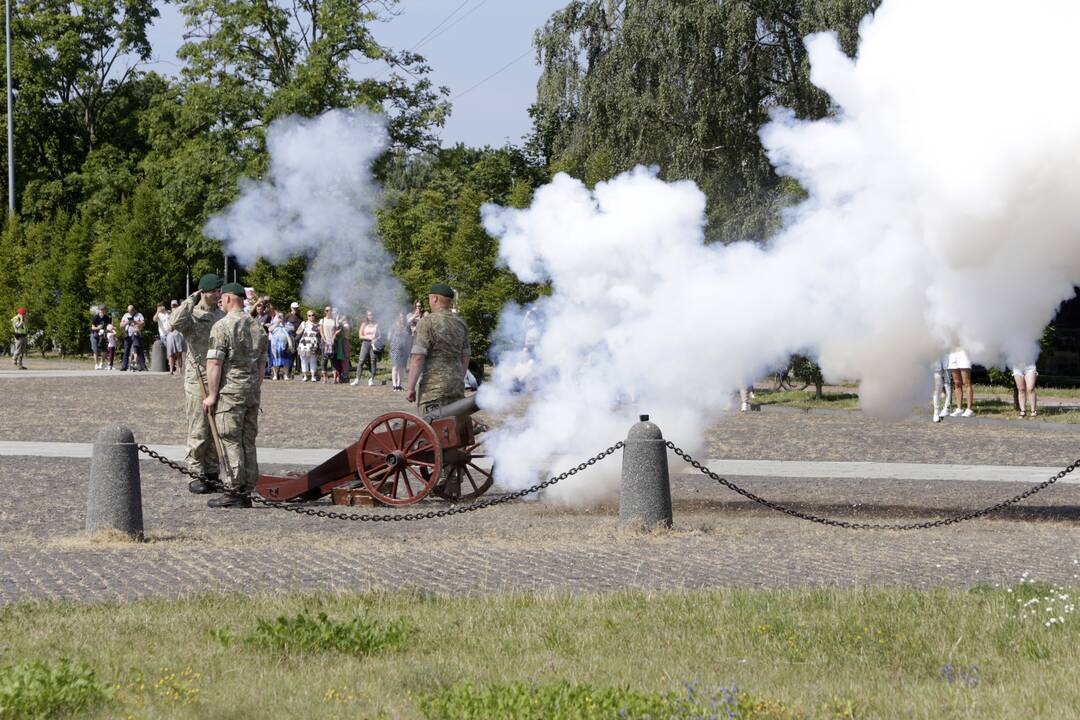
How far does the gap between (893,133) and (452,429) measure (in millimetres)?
4633

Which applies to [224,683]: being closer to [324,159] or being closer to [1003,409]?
[324,159]

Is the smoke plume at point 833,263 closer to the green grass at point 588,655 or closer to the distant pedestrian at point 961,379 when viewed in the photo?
the green grass at point 588,655

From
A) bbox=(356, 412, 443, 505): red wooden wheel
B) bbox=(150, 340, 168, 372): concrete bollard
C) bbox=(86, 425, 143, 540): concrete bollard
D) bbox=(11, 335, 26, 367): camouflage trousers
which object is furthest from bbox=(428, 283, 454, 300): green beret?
bbox=(11, 335, 26, 367): camouflage trousers

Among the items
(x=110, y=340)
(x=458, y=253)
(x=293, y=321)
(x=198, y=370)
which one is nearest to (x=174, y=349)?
(x=293, y=321)

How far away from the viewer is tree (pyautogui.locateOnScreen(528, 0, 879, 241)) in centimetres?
2967

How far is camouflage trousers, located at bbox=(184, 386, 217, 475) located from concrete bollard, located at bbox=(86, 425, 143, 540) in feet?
9.63

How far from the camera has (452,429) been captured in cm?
1229

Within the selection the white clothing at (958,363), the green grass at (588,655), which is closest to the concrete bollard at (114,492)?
the green grass at (588,655)

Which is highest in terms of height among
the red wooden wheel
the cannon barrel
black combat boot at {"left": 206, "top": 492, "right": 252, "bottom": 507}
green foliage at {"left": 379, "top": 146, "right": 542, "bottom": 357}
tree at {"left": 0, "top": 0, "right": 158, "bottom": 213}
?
tree at {"left": 0, "top": 0, "right": 158, "bottom": 213}

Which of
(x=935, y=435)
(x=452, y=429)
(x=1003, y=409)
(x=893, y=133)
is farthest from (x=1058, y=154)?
→ (x=1003, y=409)

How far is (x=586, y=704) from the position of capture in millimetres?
5293

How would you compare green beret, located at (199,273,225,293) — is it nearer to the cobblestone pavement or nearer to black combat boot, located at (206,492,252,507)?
the cobblestone pavement

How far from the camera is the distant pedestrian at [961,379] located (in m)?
22.2

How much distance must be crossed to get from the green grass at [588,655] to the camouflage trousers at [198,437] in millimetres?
5570
